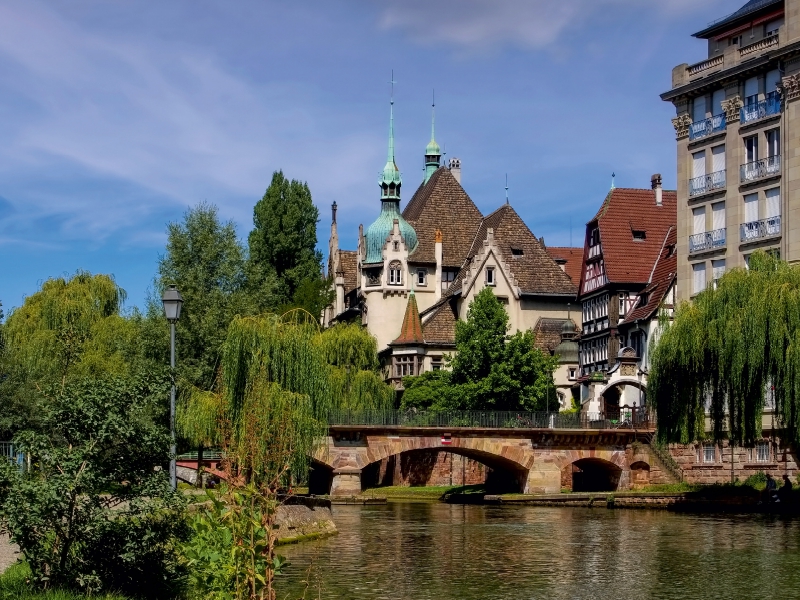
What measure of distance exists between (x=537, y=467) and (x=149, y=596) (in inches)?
1845

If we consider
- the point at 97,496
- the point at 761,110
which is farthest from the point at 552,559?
the point at 761,110

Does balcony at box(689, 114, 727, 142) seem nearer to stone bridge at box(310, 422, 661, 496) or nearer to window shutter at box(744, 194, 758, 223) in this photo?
window shutter at box(744, 194, 758, 223)

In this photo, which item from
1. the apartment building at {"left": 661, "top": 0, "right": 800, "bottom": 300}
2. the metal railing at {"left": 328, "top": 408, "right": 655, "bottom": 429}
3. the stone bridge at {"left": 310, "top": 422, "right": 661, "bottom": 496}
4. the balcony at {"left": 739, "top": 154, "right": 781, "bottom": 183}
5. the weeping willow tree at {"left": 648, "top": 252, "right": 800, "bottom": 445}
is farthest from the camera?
the metal railing at {"left": 328, "top": 408, "right": 655, "bottom": 429}

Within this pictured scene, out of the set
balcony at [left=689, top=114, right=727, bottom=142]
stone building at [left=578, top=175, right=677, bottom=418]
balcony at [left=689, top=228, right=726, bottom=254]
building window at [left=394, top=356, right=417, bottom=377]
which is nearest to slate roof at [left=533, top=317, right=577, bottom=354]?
stone building at [left=578, top=175, right=677, bottom=418]

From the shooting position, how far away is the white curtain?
197 feet

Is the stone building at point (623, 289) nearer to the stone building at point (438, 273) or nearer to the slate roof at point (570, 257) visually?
the stone building at point (438, 273)

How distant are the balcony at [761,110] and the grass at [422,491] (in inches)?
895

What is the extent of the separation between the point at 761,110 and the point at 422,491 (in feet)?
87.8

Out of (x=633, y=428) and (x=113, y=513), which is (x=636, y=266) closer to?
(x=633, y=428)

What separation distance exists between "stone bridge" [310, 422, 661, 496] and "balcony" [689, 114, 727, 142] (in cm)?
1401

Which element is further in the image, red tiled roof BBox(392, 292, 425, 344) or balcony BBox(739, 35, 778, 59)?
red tiled roof BBox(392, 292, 425, 344)

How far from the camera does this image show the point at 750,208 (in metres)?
58.1

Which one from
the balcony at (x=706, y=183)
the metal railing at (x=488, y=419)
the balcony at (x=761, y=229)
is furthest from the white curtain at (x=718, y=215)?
the metal railing at (x=488, y=419)

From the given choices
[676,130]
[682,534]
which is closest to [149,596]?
[682,534]
